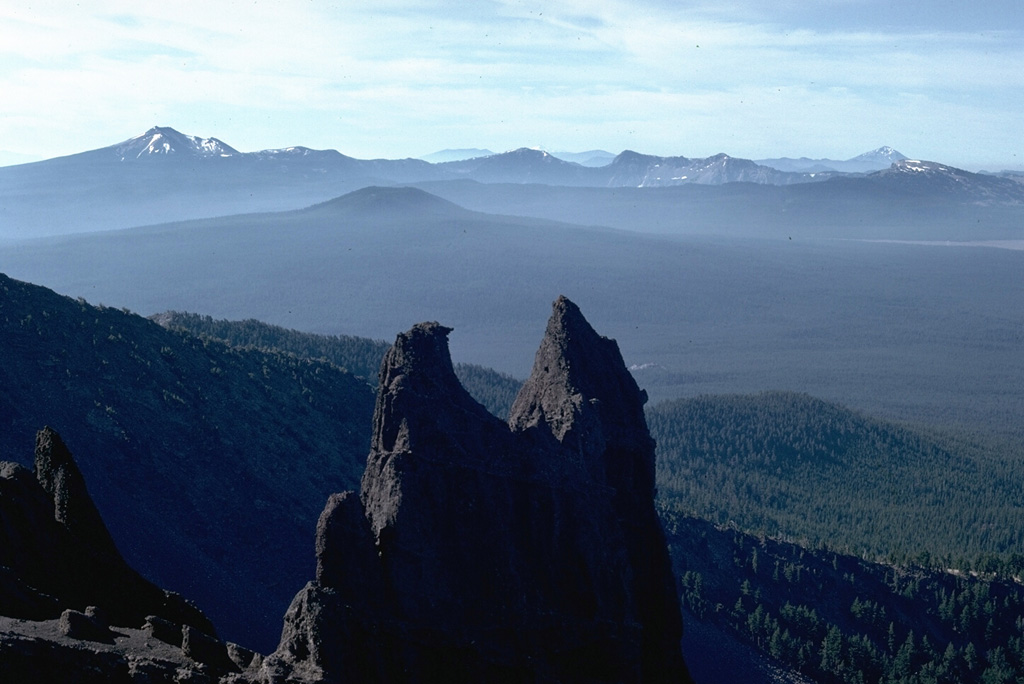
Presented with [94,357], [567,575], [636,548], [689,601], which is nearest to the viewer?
[567,575]

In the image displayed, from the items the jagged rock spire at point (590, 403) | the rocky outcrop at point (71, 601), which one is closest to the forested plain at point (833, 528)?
the jagged rock spire at point (590, 403)

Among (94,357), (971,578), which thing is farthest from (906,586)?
(94,357)

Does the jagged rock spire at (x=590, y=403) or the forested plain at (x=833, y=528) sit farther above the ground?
the jagged rock spire at (x=590, y=403)

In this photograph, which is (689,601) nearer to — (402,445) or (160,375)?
(160,375)

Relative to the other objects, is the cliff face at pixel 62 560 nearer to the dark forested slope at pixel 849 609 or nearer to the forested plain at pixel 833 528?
the dark forested slope at pixel 849 609

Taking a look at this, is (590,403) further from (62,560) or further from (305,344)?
(305,344)

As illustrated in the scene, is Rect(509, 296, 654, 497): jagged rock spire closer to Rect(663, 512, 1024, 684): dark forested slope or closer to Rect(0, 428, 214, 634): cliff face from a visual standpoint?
Rect(0, 428, 214, 634): cliff face
